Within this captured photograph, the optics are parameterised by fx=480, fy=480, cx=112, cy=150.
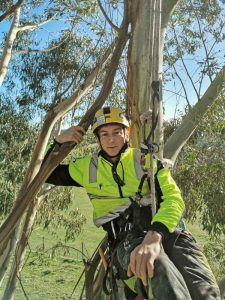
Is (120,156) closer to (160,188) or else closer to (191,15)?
(160,188)

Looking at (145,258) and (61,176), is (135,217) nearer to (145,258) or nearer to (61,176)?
(145,258)

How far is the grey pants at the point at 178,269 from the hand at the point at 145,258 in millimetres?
28

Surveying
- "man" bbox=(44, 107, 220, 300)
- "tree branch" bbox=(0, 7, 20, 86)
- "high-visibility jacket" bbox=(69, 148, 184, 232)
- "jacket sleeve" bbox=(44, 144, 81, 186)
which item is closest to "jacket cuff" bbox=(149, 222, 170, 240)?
"man" bbox=(44, 107, 220, 300)

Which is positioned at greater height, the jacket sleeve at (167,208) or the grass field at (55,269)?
the jacket sleeve at (167,208)

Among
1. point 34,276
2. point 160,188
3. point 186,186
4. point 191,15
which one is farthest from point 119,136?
point 34,276

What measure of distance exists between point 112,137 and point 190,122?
6.41 ft

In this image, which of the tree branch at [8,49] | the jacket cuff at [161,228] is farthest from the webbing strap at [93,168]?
the tree branch at [8,49]

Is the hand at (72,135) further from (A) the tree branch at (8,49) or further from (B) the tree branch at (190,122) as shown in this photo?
(A) the tree branch at (8,49)

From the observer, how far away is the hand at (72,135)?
2615 millimetres

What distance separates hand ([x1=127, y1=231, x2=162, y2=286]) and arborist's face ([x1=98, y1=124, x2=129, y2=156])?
0.67 meters

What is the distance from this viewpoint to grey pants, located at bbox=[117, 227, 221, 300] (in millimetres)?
1747

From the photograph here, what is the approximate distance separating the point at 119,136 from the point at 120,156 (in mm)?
119

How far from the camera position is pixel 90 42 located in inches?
329

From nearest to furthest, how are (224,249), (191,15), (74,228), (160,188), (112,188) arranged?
(160,188) < (112,188) < (191,15) < (224,249) < (74,228)
